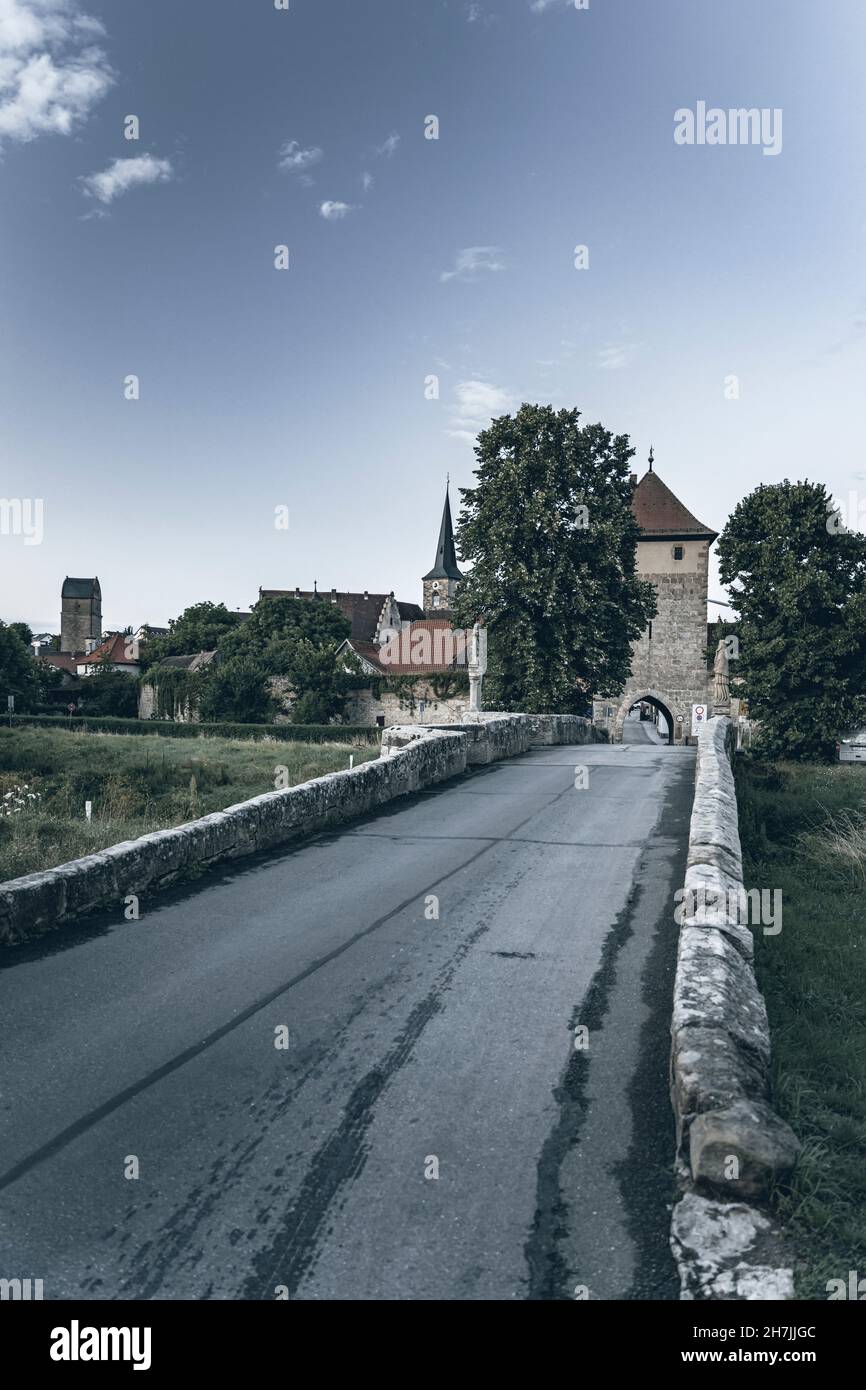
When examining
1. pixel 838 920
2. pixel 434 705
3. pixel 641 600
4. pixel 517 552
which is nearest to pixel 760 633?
pixel 641 600

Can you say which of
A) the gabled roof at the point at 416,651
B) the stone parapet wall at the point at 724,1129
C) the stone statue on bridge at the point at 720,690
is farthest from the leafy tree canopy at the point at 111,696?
the stone parapet wall at the point at 724,1129

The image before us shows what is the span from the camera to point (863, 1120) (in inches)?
173

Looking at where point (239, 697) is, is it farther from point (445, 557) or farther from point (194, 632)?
point (445, 557)

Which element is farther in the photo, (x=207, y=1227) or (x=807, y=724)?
(x=807, y=724)

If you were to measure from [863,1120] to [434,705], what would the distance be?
50048 millimetres

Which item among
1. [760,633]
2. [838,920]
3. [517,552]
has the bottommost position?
[838,920]

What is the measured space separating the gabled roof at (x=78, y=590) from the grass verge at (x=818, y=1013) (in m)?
143

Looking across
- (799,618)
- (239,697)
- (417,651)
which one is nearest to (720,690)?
(799,618)

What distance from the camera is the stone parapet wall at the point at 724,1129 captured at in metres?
3.03

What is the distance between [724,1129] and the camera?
341 cm

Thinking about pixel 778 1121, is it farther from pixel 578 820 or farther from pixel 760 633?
pixel 760 633

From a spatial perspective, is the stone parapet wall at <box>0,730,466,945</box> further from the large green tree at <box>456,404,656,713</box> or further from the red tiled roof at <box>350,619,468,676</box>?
the red tiled roof at <box>350,619,468,676</box>

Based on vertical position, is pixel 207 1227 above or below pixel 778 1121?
below

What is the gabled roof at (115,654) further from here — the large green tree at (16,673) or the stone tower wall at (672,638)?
the stone tower wall at (672,638)
